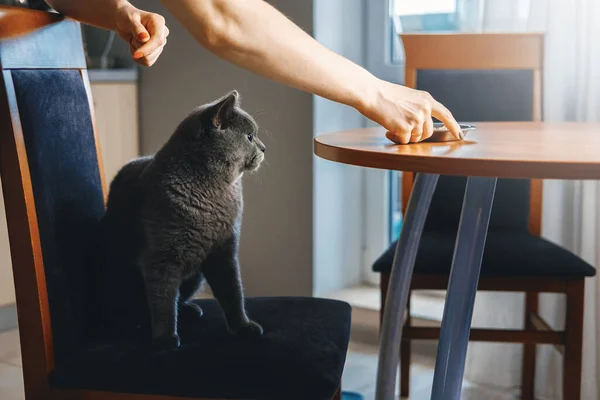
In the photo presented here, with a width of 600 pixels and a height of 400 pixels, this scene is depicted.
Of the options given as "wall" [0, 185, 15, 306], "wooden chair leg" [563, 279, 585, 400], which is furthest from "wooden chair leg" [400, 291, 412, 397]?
"wall" [0, 185, 15, 306]

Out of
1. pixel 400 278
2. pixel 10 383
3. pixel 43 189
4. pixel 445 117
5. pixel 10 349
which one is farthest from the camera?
pixel 10 349

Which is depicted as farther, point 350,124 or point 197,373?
point 350,124

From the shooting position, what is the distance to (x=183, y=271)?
1101 mm

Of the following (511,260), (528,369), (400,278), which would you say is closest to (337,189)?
(528,369)

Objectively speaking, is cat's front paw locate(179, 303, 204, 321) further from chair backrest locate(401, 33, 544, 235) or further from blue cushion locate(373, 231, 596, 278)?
chair backrest locate(401, 33, 544, 235)

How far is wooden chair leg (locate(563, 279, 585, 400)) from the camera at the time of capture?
68.5 inches

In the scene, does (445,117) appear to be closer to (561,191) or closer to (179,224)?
(179,224)

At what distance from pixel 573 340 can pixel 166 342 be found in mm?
1093

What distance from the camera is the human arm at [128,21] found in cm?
100

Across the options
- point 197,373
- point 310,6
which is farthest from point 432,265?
point 310,6

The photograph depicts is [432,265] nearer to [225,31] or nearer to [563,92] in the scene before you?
[563,92]

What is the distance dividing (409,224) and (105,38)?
2.05 metres

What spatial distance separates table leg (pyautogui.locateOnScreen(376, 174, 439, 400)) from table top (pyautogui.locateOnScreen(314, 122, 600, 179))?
0.14 m

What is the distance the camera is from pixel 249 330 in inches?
44.3
